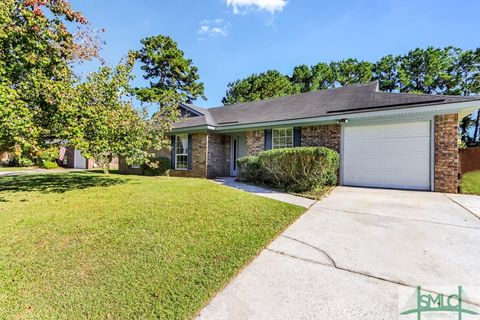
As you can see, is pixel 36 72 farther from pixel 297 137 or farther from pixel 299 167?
pixel 297 137

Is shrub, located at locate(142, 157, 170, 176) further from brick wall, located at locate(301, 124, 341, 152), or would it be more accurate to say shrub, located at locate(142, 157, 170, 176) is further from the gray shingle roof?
brick wall, located at locate(301, 124, 341, 152)

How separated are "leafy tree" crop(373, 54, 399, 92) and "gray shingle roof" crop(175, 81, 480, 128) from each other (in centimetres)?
1614

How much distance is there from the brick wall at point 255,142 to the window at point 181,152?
369cm

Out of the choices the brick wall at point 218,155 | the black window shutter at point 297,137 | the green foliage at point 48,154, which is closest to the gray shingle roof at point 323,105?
the black window shutter at point 297,137

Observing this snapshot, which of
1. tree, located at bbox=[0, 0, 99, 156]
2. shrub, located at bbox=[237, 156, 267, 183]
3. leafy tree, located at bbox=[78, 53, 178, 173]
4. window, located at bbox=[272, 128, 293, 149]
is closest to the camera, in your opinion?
tree, located at bbox=[0, 0, 99, 156]

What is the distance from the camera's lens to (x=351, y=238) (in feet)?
12.5

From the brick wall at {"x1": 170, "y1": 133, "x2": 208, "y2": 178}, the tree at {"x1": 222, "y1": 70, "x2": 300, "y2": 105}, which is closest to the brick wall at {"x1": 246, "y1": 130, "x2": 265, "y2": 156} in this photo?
the brick wall at {"x1": 170, "y1": 133, "x2": 208, "y2": 178}

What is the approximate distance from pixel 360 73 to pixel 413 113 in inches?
839

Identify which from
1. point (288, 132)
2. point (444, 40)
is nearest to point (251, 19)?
point (288, 132)

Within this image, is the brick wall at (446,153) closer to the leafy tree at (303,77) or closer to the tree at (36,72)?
the tree at (36,72)

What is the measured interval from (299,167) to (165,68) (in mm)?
25478

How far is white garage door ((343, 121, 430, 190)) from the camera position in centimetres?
808

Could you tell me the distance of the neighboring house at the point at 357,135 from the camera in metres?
7.75

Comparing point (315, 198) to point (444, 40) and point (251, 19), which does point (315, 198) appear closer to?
point (251, 19)
